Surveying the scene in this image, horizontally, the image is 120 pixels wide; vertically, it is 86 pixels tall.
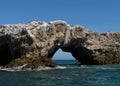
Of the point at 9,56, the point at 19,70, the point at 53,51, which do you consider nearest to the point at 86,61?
the point at 53,51

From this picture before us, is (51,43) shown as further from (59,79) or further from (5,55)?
(59,79)

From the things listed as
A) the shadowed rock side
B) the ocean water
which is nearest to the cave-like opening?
the shadowed rock side

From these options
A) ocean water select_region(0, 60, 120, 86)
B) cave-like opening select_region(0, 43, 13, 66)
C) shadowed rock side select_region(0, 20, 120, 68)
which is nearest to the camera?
ocean water select_region(0, 60, 120, 86)

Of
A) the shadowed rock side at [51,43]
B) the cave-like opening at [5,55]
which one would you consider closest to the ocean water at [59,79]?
the shadowed rock side at [51,43]

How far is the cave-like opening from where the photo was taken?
8624cm

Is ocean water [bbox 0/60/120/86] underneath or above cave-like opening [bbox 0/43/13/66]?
underneath

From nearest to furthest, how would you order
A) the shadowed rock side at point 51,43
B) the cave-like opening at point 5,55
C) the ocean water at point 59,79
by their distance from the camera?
the ocean water at point 59,79, the shadowed rock side at point 51,43, the cave-like opening at point 5,55

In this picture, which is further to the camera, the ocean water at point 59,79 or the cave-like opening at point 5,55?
the cave-like opening at point 5,55

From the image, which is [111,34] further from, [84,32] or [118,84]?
[118,84]

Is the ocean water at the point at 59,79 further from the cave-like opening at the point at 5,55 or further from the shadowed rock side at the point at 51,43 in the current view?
the cave-like opening at the point at 5,55

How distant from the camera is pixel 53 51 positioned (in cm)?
8794

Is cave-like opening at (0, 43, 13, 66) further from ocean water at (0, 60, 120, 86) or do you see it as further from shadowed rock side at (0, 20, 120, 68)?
ocean water at (0, 60, 120, 86)

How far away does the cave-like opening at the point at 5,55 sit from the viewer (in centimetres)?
8624

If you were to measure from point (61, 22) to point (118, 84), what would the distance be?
43926 mm
